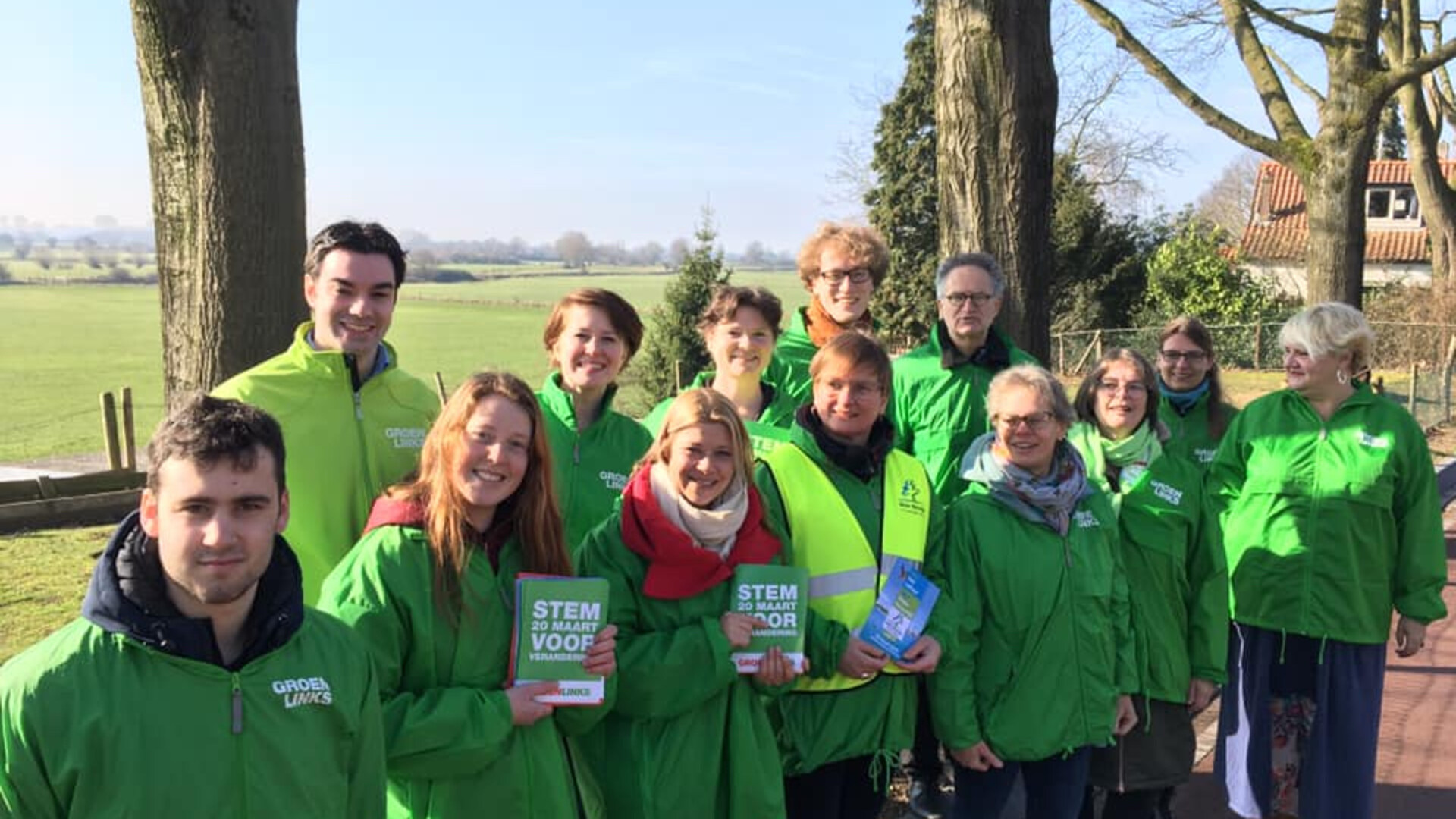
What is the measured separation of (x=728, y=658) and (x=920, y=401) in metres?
1.87

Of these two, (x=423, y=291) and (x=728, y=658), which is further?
(x=423, y=291)

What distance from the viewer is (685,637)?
315 cm

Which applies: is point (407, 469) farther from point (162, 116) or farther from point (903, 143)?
point (903, 143)

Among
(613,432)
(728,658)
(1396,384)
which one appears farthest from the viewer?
(1396,384)

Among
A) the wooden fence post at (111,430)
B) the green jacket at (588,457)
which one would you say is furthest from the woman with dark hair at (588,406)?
the wooden fence post at (111,430)

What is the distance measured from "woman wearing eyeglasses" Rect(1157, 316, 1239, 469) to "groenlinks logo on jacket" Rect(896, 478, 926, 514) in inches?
75.7

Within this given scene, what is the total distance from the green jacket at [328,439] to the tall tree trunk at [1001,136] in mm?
3286

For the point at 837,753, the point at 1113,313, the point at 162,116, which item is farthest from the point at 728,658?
the point at 1113,313

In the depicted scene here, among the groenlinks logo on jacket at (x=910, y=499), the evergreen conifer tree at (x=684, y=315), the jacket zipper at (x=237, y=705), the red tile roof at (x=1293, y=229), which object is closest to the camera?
the jacket zipper at (x=237, y=705)

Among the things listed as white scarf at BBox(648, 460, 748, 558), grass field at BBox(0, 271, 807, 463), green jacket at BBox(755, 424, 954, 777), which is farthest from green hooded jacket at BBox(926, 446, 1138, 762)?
grass field at BBox(0, 271, 807, 463)

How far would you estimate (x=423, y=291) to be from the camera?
80.9 m

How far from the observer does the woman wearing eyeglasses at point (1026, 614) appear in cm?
382

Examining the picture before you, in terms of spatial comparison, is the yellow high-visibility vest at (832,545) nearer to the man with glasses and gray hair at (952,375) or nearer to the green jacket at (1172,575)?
the man with glasses and gray hair at (952,375)

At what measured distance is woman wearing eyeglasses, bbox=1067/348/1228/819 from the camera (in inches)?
172
